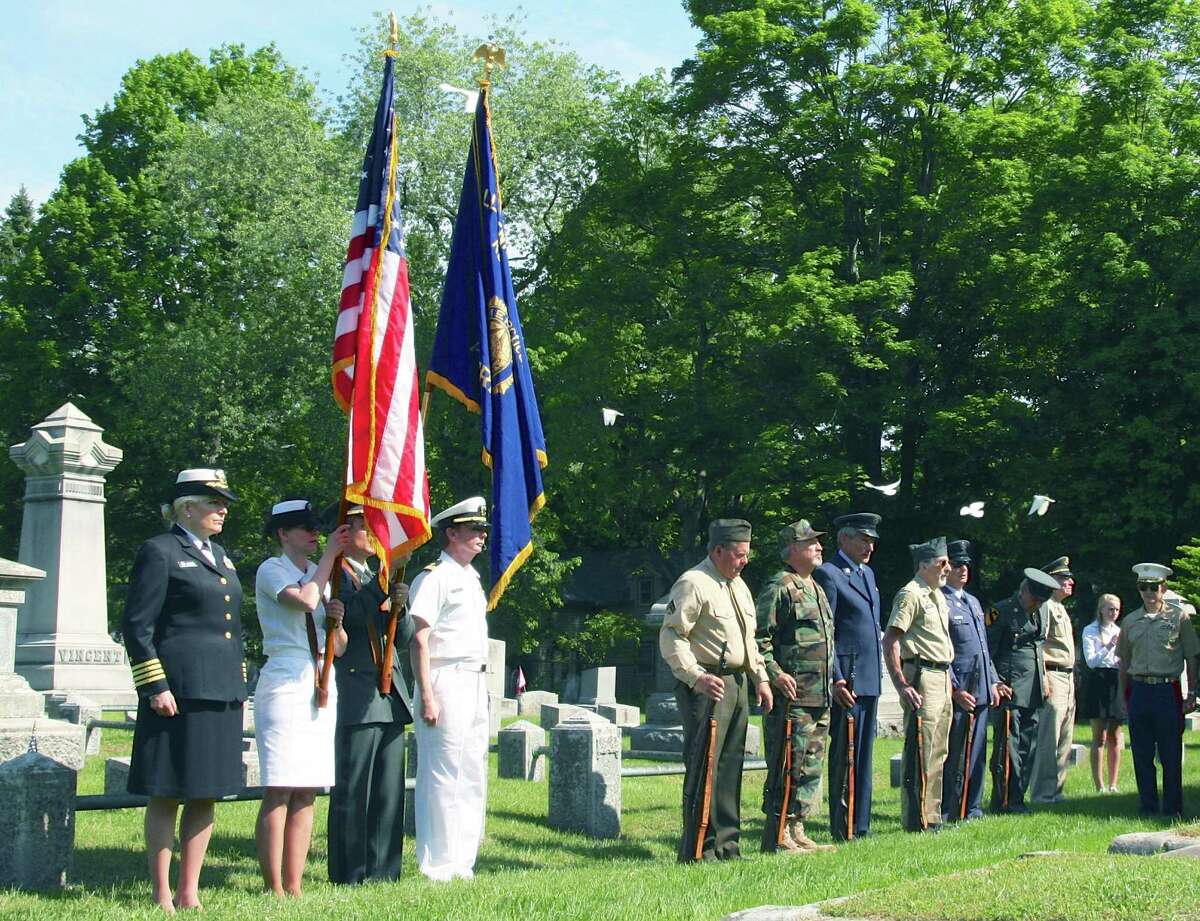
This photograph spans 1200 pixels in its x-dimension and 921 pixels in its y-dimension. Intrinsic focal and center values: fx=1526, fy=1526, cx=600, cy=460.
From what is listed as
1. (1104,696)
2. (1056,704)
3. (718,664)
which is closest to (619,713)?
(1104,696)

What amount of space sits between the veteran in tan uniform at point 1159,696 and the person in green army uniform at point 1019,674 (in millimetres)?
1027

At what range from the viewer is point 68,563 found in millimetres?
20344

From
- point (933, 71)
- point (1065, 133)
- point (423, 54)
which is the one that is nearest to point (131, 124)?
point (423, 54)

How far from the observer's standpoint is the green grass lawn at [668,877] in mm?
6672

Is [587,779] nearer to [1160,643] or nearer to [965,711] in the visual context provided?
[965,711]

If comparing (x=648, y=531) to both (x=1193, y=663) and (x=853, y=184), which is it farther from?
(x=1193, y=663)

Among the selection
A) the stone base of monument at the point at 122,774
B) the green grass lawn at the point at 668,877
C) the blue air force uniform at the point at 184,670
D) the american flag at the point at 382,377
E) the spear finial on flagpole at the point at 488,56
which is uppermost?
the spear finial on flagpole at the point at 488,56

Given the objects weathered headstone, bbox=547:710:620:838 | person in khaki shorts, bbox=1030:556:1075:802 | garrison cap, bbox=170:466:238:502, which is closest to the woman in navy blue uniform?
garrison cap, bbox=170:466:238:502

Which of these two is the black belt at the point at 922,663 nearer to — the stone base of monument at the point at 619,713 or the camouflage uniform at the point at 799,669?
the camouflage uniform at the point at 799,669

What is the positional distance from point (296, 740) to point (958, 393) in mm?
26877

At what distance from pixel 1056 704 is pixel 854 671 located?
385 centimetres

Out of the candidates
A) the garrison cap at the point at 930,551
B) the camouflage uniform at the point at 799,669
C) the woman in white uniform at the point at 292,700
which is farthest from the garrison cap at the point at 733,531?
the woman in white uniform at the point at 292,700

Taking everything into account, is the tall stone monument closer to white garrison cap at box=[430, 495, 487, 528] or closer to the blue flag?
the blue flag

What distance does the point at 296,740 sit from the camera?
25.8ft
